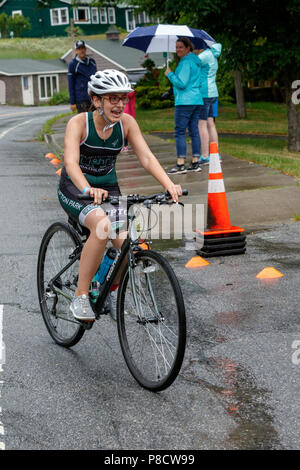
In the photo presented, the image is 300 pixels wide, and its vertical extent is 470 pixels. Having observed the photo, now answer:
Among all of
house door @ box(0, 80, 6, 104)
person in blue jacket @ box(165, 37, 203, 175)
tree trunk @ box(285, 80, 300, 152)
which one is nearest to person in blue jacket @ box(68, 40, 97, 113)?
person in blue jacket @ box(165, 37, 203, 175)

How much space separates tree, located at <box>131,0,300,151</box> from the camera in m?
15.2

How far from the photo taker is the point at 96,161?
5.10 meters

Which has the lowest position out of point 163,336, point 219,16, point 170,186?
point 163,336

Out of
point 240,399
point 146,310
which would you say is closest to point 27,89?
point 146,310

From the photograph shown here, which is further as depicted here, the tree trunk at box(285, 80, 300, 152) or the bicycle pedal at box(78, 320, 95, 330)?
the tree trunk at box(285, 80, 300, 152)

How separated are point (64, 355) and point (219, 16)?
11.9 m

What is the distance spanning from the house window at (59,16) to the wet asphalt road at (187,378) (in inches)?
3480

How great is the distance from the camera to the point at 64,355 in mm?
5188

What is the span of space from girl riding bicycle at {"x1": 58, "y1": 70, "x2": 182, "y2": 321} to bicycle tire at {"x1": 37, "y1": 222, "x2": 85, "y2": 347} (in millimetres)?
285

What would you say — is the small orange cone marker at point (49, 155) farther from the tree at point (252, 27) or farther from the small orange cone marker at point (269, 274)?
the small orange cone marker at point (269, 274)

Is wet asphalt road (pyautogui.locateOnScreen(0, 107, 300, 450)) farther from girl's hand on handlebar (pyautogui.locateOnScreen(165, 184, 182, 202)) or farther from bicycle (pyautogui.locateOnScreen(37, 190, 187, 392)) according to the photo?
girl's hand on handlebar (pyautogui.locateOnScreen(165, 184, 182, 202))

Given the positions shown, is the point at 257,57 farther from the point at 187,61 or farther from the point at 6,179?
the point at 6,179

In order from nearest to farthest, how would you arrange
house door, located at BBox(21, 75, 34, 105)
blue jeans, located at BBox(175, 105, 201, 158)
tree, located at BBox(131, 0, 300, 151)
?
blue jeans, located at BBox(175, 105, 201, 158) → tree, located at BBox(131, 0, 300, 151) → house door, located at BBox(21, 75, 34, 105)

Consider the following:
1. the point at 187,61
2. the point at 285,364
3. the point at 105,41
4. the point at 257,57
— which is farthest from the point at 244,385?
the point at 105,41
